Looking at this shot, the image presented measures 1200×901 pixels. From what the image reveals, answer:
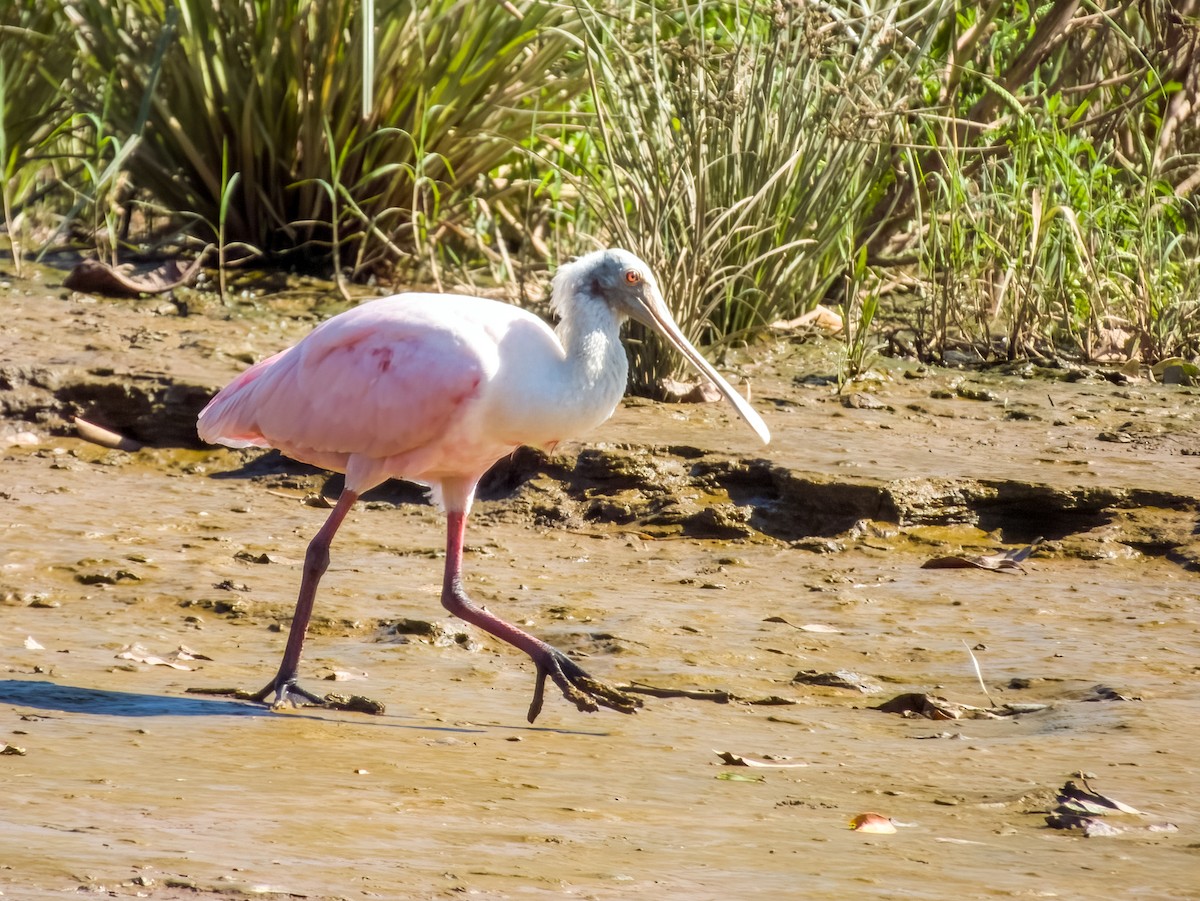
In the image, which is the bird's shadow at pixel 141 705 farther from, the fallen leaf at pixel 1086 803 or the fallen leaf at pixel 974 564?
the fallen leaf at pixel 974 564

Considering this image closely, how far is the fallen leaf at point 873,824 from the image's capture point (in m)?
2.66

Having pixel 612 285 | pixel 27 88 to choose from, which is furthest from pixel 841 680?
pixel 27 88

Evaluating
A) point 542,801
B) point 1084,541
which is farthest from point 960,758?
point 1084,541

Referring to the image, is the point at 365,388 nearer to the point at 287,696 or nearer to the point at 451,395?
the point at 451,395

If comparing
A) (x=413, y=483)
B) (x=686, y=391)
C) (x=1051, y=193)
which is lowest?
(x=413, y=483)

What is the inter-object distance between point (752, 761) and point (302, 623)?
1.10 metres

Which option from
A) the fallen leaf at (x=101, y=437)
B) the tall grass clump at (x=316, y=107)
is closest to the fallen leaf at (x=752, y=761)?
the fallen leaf at (x=101, y=437)

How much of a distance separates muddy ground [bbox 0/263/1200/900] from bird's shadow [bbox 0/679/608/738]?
14mm

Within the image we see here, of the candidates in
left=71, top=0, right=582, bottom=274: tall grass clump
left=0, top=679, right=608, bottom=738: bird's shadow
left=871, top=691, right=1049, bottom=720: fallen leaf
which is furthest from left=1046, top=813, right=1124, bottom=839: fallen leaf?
left=71, top=0, right=582, bottom=274: tall grass clump

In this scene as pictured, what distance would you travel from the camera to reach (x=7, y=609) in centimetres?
414

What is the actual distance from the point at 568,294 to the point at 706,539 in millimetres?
1336

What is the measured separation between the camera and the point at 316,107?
281 inches

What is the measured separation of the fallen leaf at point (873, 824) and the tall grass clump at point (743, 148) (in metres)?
3.50

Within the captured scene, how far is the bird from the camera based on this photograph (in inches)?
150
